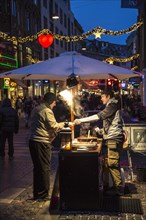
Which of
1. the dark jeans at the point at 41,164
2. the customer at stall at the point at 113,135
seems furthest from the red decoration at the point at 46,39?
the dark jeans at the point at 41,164

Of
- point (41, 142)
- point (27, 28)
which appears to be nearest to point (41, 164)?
point (41, 142)

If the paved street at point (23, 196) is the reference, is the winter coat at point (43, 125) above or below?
above

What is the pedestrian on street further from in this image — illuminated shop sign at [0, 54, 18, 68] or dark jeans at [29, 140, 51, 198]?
illuminated shop sign at [0, 54, 18, 68]

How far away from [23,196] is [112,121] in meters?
2.25

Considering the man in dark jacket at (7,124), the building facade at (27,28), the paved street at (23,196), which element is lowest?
the paved street at (23,196)

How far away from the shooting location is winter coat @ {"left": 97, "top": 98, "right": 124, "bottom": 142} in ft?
24.9

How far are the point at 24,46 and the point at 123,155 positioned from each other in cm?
2568

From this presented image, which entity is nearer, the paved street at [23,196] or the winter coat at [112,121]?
the paved street at [23,196]

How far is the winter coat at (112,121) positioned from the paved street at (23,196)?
126 centimetres

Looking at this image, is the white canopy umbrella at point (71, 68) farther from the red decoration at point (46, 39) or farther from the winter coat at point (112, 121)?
the red decoration at point (46, 39)

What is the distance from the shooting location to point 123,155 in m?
12.8

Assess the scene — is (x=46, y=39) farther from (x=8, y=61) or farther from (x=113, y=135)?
(x=113, y=135)

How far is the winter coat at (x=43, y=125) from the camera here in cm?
735

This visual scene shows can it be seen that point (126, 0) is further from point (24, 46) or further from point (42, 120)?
point (24, 46)
